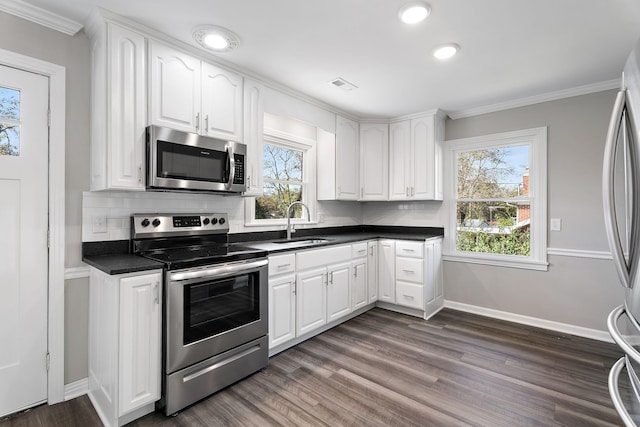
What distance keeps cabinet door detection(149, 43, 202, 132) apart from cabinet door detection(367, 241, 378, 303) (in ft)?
7.66

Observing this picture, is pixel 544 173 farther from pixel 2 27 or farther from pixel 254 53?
pixel 2 27

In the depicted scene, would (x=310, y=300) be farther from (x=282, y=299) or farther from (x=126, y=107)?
(x=126, y=107)

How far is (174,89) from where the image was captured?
7.50ft

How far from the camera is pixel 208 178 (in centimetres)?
243

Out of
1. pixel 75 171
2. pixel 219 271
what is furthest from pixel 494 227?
pixel 75 171

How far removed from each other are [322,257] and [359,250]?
0.66 meters

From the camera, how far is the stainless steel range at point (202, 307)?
1.91 m

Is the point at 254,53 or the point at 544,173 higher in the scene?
the point at 254,53

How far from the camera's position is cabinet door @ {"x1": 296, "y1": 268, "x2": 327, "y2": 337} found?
9.26 ft

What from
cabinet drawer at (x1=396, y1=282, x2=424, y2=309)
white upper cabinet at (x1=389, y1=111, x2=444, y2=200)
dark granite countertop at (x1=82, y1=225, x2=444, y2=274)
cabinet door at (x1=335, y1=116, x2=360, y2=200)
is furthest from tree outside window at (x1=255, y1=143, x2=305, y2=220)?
cabinet drawer at (x1=396, y1=282, x2=424, y2=309)

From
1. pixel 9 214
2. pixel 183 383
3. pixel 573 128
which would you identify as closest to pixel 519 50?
pixel 573 128

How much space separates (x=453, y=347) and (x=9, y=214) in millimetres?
3434

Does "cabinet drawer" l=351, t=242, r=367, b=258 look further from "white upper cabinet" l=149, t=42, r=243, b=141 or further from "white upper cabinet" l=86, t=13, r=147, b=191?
"white upper cabinet" l=86, t=13, r=147, b=191

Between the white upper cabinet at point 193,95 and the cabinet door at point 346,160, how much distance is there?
1.53m
